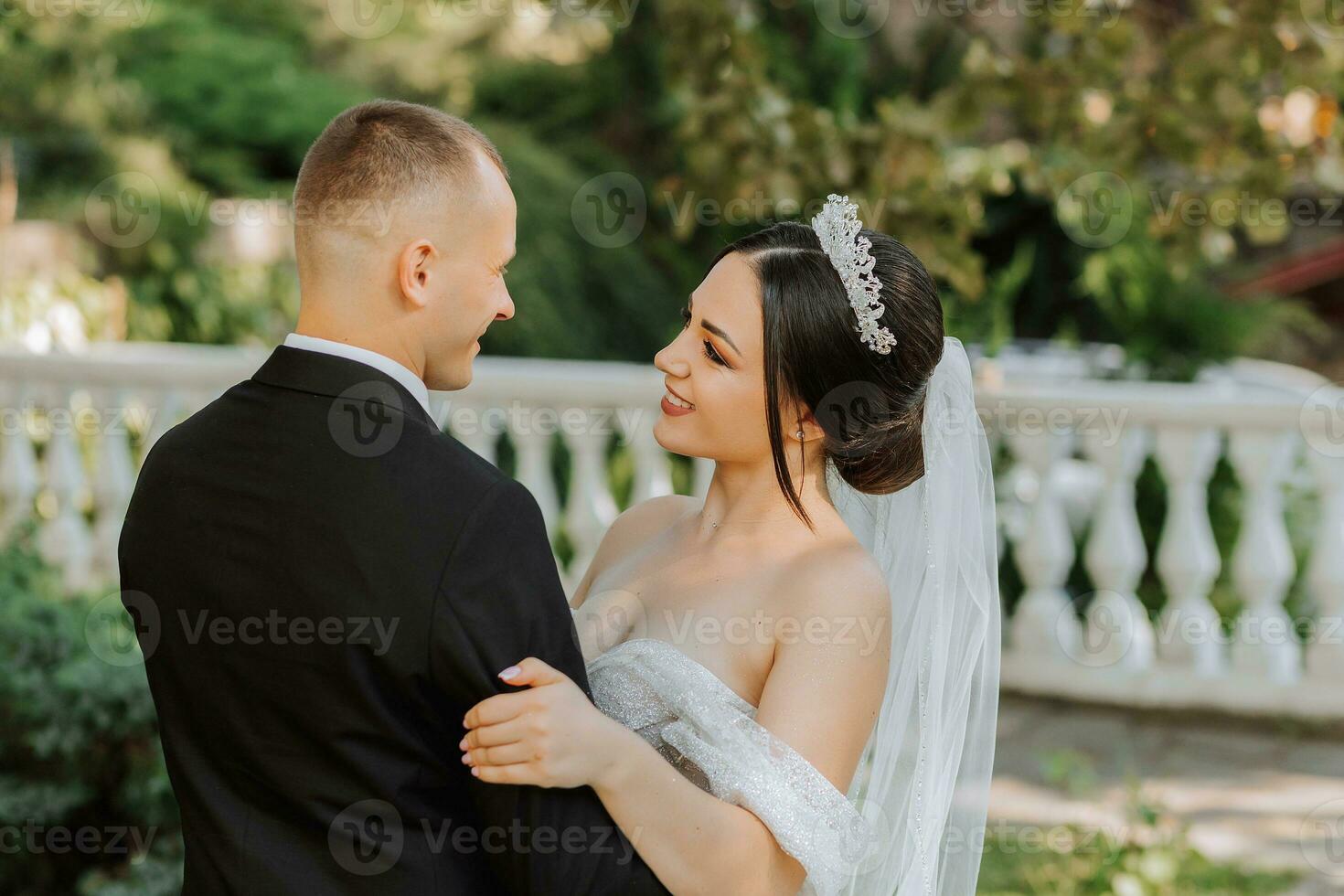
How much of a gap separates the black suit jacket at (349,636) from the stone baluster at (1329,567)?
429cm

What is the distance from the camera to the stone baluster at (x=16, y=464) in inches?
232

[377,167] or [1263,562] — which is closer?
[377,167]

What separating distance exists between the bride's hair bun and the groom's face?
55cm

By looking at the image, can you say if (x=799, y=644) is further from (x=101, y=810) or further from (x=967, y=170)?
(x=967, y=170)

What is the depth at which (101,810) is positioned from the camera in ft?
12.8

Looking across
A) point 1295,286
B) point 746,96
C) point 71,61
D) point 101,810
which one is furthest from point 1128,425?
point 71,61
